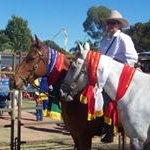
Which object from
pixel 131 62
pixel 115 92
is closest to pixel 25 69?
pixel 131 62

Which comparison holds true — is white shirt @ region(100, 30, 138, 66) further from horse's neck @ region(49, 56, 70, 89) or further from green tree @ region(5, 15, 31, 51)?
green tree @ region(5, 15, 31, 51)

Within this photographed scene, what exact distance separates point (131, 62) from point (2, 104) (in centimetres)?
754

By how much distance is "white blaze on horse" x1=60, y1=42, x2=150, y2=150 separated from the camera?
13.8ft

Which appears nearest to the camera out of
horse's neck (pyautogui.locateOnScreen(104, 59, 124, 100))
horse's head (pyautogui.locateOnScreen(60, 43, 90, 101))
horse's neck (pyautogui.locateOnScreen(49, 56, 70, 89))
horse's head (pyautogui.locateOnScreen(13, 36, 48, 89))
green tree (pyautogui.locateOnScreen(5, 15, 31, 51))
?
horse's neck (pyautogui.locateOnScreen(104, 59, 124, 100))

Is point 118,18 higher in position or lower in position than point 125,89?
higher

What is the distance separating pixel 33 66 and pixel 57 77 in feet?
1.21

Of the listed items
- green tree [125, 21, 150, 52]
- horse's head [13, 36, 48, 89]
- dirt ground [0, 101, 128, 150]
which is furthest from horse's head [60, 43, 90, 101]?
green tree [125, 21, 150, 52]

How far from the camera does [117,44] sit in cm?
611

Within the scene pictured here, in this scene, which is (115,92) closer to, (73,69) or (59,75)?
(73,69)

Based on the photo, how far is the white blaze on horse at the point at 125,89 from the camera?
421 centimetres

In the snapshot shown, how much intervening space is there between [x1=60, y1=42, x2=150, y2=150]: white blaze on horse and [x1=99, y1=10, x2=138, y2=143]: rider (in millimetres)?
1369

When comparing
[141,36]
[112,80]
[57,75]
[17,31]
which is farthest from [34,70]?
[17,31]

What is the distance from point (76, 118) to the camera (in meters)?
6.28

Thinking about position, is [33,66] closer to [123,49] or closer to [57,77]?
[57,77]
